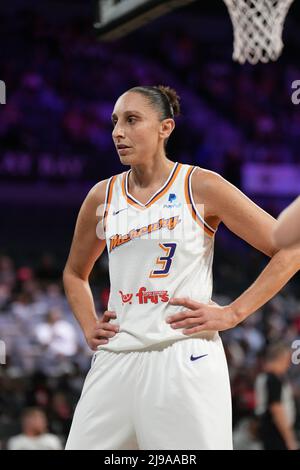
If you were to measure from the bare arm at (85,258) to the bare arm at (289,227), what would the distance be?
151cm

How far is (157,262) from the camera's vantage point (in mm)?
3426

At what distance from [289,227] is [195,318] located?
3.59 feet

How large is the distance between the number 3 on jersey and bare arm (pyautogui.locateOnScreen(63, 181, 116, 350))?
0.45m

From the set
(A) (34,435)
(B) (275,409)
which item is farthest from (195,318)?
(A) (34,435)

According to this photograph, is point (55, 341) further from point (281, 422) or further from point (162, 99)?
point (162, 99)

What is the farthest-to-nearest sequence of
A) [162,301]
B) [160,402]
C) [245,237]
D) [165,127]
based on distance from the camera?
[165,127], [245,237], [162,301], [160,402]

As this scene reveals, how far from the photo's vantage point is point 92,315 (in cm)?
384

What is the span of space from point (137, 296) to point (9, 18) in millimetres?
12381

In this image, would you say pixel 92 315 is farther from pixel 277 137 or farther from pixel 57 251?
pixel 277 137

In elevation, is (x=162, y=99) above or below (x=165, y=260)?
above

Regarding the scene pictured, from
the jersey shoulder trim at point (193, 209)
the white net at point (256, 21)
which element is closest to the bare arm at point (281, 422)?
the white net at point (256, 21)

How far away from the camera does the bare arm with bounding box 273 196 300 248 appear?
230cm

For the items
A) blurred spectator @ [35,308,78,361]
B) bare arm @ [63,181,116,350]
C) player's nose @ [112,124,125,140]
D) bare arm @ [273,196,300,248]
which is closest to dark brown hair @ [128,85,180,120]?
player's nose @ [112,124,125,140]

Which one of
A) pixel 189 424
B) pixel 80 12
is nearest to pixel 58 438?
pixel 189 424
